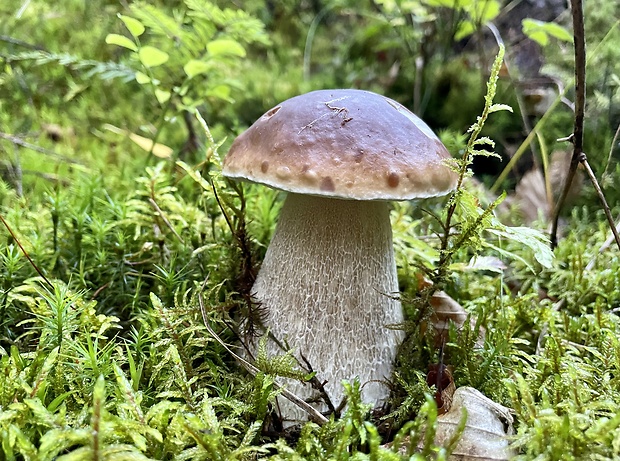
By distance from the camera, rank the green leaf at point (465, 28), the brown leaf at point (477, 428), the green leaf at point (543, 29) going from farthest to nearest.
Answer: the green leaf at point (465, 28)
the green leaf at point (543, 29)
the brown leaf at point (477, 428)

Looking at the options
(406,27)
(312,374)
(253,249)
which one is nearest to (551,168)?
(406,27)

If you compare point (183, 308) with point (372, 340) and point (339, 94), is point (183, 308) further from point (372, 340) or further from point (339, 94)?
point (339, 94)

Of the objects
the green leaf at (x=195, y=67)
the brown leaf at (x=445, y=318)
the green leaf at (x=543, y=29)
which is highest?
the green leaf at (x=543, y=29)

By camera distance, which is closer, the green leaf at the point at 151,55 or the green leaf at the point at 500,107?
the green leaf at the point at 500,107

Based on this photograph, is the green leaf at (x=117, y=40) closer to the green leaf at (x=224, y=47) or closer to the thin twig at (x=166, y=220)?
the green leaf at (x=224, y=47)

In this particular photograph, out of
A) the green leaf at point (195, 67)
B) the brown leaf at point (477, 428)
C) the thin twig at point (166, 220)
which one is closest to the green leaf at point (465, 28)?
the green leaf at point (195, 67)

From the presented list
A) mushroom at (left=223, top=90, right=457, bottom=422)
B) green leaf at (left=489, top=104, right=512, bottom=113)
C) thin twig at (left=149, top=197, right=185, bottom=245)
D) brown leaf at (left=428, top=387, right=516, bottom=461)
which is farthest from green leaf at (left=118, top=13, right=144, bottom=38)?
brown leaf at (left=428, top=387, right=516, bottom=461)

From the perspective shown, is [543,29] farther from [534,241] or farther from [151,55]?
[151,55]

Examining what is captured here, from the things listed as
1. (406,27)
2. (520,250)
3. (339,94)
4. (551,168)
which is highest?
(406,27)
